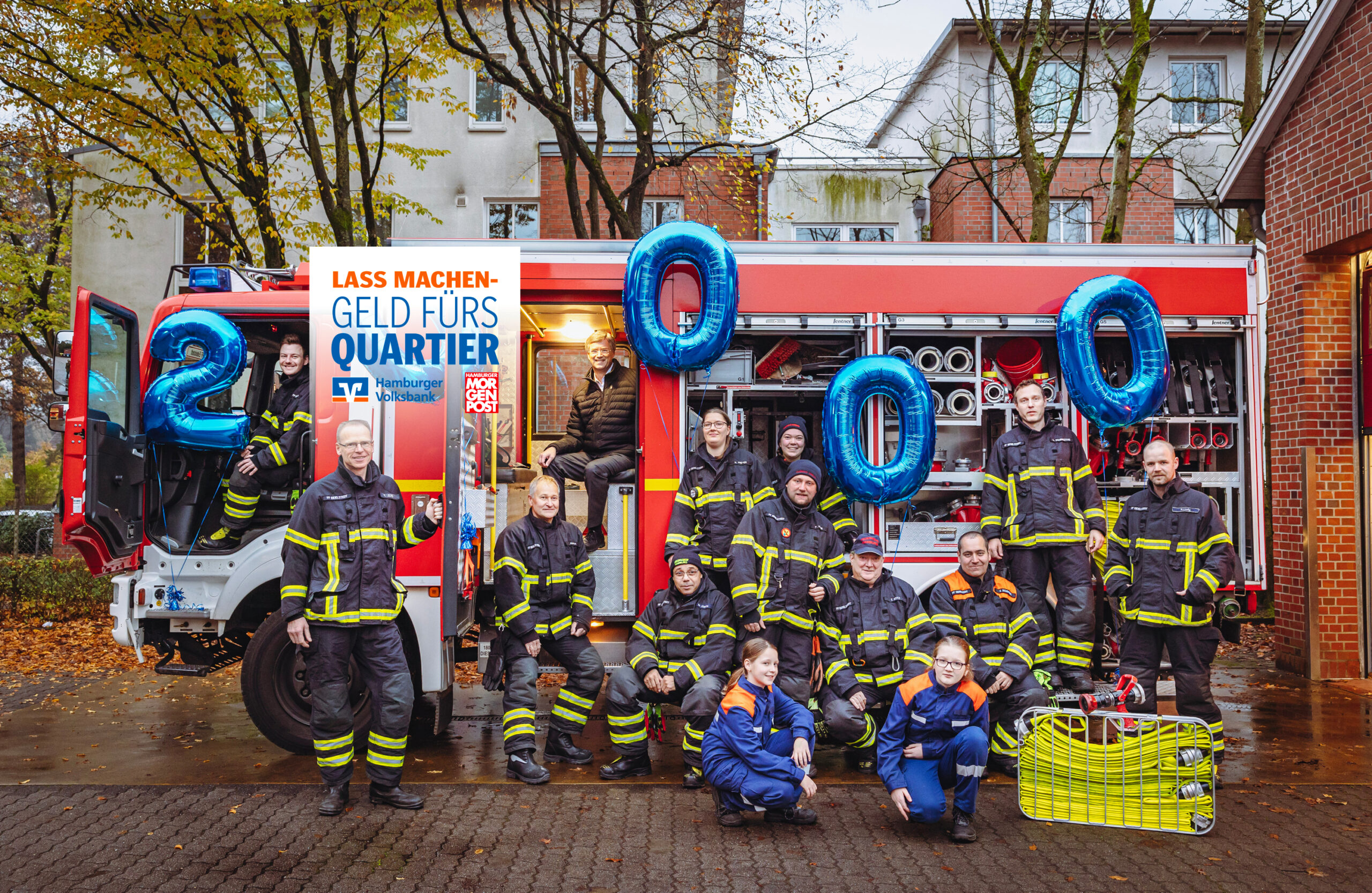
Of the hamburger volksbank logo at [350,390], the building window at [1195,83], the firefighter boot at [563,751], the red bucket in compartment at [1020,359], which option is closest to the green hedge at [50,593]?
the hamburger volksbank logo at [350,390]

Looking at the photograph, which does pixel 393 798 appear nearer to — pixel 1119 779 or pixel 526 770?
pixel 526 770

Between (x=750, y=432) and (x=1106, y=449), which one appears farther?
(x=750, y=432)

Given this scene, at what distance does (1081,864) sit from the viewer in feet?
13.3

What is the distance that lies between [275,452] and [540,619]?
1985 mm

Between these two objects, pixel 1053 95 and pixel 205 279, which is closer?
pixel 205 279

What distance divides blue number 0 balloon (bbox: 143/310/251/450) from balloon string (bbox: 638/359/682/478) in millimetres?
2498

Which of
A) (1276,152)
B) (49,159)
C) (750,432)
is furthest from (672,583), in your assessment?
(49,159)

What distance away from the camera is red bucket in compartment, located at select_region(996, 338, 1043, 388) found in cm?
606

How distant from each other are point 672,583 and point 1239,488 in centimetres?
374

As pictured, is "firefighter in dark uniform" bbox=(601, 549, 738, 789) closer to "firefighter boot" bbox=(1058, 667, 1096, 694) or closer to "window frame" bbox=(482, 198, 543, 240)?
"firefighter boot" bbox=(1058, 667, 1096, 694)

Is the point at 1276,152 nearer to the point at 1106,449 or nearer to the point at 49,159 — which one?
the point at 1106,449

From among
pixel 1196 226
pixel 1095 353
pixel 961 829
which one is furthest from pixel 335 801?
pixel 1196 226

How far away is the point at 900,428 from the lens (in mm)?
5824

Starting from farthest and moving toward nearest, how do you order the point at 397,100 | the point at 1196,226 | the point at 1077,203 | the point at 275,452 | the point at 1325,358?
1. the point at 1196,226
2. the point at 1077,203
3. the point at 397,100
4. the point at 1325,358
5. the point at 275,452
